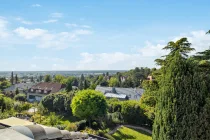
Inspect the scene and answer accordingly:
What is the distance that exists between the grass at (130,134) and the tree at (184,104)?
60.4ft

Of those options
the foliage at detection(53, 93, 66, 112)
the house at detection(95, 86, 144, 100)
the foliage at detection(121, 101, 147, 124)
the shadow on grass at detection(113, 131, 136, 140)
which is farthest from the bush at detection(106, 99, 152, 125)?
the house at detection(95, 86, 144, 100)

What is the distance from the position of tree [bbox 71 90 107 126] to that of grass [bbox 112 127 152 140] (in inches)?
151

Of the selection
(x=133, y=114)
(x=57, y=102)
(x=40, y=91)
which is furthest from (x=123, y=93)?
(x=133, y=114)

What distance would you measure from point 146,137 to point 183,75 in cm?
2061

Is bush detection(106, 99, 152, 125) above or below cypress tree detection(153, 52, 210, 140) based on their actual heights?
below

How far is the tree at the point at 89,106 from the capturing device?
33.3 m

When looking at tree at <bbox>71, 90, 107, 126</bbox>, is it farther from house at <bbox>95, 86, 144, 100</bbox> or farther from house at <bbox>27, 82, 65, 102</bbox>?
house at <bbox>27, 82, 65, 102</bbox>

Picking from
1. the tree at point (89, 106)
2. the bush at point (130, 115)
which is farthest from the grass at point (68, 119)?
the bush at point (130, 115)

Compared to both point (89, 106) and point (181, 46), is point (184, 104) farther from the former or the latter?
point (89, 106)

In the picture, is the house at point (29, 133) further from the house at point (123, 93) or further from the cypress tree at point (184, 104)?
the house at point (123, 93)

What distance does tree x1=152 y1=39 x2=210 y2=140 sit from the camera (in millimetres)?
10336

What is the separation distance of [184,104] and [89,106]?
77.6ft

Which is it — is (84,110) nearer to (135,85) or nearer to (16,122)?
(16,122)

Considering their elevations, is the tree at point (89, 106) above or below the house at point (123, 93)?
above
